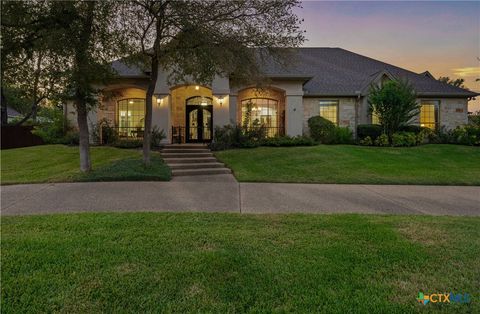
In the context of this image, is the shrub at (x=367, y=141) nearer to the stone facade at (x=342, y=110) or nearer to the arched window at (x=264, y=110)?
the stone facade at (x=342, y=110)

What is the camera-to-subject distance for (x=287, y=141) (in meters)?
14.6

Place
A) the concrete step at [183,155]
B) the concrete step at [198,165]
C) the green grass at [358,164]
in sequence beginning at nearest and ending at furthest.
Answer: the green grass at [358,164] < the concrete step at [198,165] < the concrete step at [183,155]

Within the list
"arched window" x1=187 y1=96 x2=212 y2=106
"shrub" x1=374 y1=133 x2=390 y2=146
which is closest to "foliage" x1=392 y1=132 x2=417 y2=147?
"shrub" x1=374 y1=133 x2=390 y2=146

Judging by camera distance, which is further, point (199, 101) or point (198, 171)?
point (199, 101)

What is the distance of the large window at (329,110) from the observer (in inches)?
657

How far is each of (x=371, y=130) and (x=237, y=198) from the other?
11.9m

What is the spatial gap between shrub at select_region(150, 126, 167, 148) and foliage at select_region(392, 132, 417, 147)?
1221 cm

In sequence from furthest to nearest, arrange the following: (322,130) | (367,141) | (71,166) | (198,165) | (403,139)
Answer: (367,141), (322,130), (403,139), (198,165), (71,166)

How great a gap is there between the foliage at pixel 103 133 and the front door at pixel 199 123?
413cm

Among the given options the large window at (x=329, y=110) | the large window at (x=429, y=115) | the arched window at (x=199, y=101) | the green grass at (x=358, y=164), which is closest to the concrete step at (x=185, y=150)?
the green grass at (x=358, y=164)

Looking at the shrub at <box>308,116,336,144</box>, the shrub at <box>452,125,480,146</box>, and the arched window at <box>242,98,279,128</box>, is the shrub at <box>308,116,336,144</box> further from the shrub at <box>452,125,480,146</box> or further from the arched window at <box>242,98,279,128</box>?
the shrub at <box>452,125,480,146</box>

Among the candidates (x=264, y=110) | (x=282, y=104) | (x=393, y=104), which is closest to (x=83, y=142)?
(x=264, y=110)

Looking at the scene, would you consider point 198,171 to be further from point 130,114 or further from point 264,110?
point 130,114

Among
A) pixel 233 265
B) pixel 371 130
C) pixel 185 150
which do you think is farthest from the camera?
pixel 371 130
